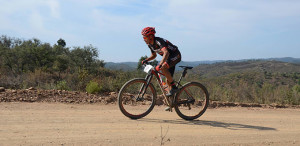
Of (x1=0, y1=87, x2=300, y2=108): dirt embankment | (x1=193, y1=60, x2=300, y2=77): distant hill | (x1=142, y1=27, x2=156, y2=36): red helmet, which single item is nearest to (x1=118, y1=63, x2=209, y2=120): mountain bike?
(x1=142, y1=27, x2=156, y2=36): red helmet

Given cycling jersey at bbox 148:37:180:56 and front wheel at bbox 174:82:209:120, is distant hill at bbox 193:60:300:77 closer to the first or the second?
front wheel at bbox 174:82:209:120

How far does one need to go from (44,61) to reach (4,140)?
94.1ft

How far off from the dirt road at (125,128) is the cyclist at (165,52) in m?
1.08

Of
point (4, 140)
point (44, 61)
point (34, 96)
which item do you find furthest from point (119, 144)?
point (44, 61)

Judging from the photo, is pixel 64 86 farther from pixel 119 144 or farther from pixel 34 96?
pixel 119 144

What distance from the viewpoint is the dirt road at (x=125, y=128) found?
4.12 meters

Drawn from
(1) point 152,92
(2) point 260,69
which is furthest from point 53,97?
(2) point 260,69

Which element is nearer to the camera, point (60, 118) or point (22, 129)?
point (22, 129)

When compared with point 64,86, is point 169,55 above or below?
above

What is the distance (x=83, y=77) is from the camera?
10117 mm

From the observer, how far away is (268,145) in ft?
14.8

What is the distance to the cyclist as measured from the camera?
214 inches

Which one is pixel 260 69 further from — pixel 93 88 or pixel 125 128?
pixel 125 128

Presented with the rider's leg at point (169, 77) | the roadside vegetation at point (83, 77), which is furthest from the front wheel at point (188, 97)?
the roadside vegetation at point (83, 77)
